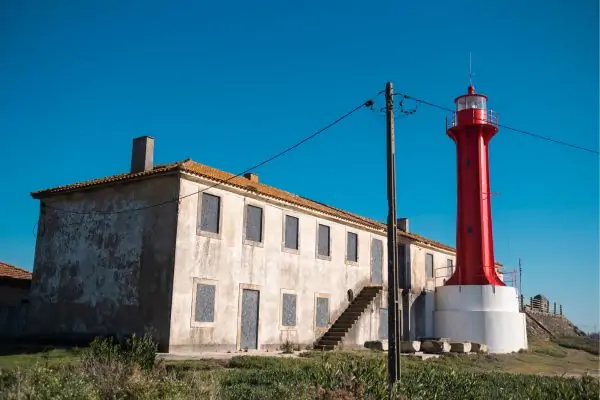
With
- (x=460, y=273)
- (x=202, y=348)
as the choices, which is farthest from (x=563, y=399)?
(x=460, y=273)

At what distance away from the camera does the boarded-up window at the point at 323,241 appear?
25078 mm

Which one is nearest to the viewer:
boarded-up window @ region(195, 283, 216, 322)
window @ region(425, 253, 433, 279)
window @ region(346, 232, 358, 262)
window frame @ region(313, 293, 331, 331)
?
boarded-up window @ region(195, 283, 216, 322)

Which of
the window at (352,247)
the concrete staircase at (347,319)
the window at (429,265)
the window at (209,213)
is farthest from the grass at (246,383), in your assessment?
the window at (429,265)

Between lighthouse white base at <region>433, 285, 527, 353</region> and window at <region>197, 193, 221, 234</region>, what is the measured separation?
13.2 metres

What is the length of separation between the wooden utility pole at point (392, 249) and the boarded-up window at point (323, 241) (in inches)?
507

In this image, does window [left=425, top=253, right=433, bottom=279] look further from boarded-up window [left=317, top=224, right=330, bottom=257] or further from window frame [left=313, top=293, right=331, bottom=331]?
window frame [left=313, top=293, right=331, bottom=331]

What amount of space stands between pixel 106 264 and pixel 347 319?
1056cm

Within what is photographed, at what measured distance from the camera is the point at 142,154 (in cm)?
2166

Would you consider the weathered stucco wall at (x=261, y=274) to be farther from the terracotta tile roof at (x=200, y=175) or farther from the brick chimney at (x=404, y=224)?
the brick chimney at (x=404, y=224)

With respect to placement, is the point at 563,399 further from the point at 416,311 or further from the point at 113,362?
the point at 416,311

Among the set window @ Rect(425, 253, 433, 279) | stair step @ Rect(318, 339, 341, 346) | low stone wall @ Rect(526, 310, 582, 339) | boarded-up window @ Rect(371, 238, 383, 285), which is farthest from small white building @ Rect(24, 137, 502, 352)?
low stone wall @ Rect(526, 310, 582, 339)

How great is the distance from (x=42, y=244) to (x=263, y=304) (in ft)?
29.4

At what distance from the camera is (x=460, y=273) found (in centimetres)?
2797

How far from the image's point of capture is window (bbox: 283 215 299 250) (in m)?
23.4
